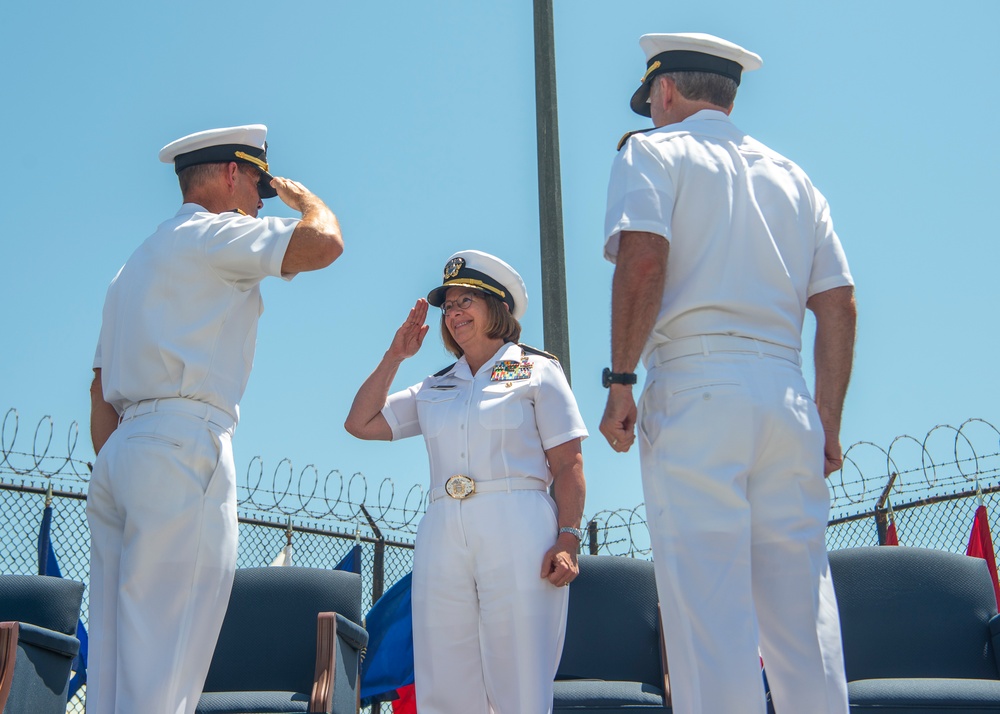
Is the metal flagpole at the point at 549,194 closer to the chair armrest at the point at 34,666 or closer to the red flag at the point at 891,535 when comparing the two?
the chair armrest at the point at 34,666

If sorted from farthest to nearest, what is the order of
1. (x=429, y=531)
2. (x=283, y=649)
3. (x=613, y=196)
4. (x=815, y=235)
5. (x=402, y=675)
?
(x=402, y=675) < (x=283, y=649) < (x=429, y=531) < (x=815, y=235) < (x=613, y=196)

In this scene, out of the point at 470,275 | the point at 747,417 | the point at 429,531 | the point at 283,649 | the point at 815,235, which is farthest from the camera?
the point at 283,649

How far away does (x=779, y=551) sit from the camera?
8.64 feet

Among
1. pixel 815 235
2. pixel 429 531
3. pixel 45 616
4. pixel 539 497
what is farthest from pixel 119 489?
pixel 815 235

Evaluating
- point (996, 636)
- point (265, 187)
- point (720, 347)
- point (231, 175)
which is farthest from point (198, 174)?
point (996, 636)

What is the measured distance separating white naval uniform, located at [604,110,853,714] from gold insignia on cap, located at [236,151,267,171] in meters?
1.29

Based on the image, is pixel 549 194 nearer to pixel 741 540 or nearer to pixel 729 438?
pixel 729 438

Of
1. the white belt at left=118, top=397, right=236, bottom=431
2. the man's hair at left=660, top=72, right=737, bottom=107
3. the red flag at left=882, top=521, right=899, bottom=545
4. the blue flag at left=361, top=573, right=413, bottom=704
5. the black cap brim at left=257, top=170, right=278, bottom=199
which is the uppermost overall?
the man's hair at left=660, top=72, right=737, bottom=107

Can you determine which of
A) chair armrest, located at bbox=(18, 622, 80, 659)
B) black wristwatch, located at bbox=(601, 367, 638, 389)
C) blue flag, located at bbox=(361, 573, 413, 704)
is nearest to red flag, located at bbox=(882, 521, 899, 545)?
blue flag, located at bbox=(361, 573, 413, 704)

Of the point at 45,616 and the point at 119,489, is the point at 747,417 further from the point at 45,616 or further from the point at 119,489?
the point at 45,616

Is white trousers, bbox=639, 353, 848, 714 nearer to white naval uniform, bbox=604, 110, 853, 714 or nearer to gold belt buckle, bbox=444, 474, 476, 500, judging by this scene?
white naval uniform, bbox=604, 110, 853, 714

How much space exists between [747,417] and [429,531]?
1.37 meters

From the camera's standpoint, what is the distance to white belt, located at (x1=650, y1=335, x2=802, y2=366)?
8.99 feet

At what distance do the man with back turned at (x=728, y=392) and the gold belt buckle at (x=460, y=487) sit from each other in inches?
35.3
